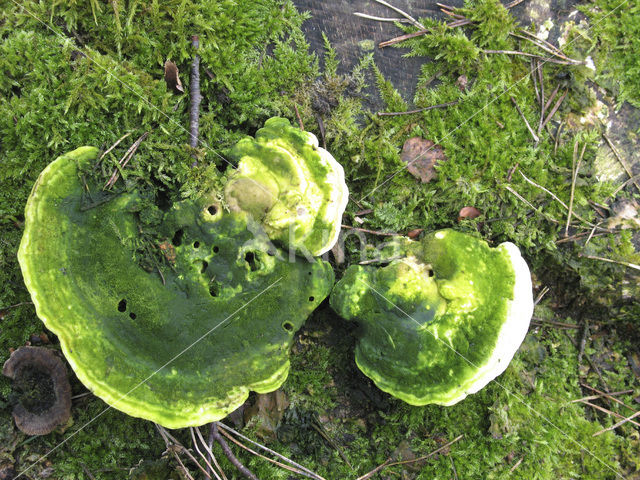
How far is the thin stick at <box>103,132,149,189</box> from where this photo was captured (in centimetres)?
263

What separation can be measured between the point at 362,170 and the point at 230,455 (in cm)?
218

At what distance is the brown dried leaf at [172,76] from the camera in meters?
2.79

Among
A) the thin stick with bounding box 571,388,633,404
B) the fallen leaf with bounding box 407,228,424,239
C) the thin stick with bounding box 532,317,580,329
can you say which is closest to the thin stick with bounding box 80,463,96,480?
the fallen leaf with bounding box 407,228,424,239

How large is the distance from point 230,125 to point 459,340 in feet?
7.02

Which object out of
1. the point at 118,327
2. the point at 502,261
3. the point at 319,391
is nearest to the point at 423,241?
the point at 502,261

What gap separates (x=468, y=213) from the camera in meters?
3.20

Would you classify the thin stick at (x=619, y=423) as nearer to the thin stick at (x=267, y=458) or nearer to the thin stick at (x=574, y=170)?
the thin stick at (x=574, y=170)

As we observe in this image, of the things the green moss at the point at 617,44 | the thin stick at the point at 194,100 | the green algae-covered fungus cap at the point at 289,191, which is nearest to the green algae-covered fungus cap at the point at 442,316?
the green algae-covered fungus cap at the point at 289,191

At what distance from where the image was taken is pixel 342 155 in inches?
123

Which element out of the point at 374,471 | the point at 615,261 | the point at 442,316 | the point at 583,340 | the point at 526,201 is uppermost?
the point at 526,201

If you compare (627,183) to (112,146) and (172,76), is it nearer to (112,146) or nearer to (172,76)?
(172,76)

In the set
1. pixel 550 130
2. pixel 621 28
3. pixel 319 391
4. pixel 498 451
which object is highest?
pixel 621 28

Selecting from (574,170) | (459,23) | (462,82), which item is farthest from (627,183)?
(459,23)

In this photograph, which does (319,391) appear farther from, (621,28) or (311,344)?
(621,28)
